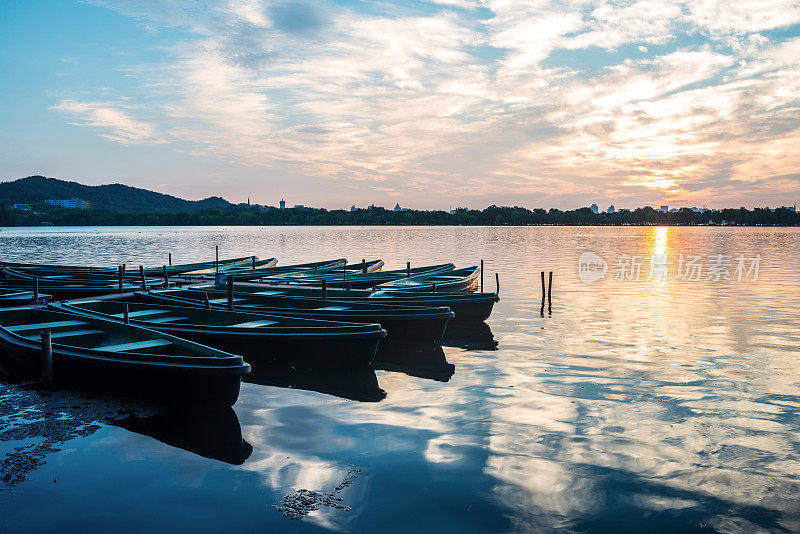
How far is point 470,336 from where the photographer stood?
23656 mm

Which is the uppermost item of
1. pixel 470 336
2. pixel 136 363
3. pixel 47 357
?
pixel 136 363

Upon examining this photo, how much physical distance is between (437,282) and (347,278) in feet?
17.7

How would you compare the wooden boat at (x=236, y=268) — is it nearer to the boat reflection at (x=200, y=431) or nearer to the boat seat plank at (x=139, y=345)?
the boat seat plank at (x=139, y=345)

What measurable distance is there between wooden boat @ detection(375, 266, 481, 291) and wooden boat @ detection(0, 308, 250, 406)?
13.7 metres

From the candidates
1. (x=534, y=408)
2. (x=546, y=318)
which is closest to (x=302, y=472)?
(x=534, y=408)

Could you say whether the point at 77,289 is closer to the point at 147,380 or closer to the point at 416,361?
the point at 147,380

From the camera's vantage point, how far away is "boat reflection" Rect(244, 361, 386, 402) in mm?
15742

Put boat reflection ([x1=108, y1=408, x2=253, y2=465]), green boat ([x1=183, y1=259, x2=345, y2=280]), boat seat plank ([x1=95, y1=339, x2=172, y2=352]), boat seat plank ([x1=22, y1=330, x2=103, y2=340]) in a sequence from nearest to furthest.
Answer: boat reflection ([x1=108, y1=408, x2=253, y2=465]) < boat seat plank ([x1=95, y1=339, x2=172, y2=352]) < boat seat plank ([x1=22, y1=330, x2=103, y2=340]) < green boat ([x1=183, y1=259, x2=345, y2=280])

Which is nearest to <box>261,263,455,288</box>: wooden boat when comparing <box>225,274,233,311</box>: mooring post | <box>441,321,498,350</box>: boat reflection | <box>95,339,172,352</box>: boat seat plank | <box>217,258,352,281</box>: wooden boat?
<box>217,258,352,281</box>: wooden boat

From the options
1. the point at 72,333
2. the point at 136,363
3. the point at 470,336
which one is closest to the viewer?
the point at 136,363

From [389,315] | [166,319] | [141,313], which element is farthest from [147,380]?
[389,315]

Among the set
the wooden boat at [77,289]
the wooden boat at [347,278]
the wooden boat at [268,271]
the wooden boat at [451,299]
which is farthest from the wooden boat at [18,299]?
the wooden boat at [347,278]

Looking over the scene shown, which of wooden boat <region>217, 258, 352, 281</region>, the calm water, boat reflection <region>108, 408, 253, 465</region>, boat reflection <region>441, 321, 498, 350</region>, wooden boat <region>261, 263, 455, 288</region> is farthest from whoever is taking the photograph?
wooden boat <region>217, 258, 352, 281</region>

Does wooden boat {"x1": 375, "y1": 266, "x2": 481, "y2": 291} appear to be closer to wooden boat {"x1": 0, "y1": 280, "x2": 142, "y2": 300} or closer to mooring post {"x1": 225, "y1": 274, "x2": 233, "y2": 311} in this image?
mooring post {"x1": 225, "y1": 274, "x2": 233, "y2": 311}
